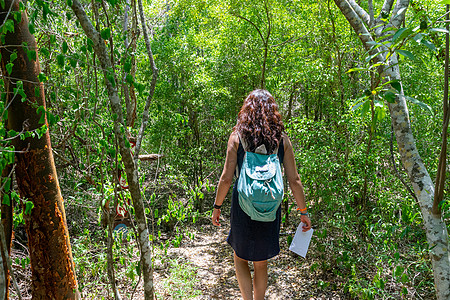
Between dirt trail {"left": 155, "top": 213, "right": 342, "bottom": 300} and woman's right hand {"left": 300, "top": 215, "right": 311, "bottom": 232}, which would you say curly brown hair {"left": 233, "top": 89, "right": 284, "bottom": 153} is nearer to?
woman's right hand {"left": 300, "top": 215, "right": 311, "bottom": 232}

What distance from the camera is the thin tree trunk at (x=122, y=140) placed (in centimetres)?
197

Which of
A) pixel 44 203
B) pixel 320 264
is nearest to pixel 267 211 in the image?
pixel 44 203

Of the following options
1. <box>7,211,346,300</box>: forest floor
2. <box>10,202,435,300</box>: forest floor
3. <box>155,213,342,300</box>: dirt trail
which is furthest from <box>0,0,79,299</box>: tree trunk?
<box>155,213,342,300</box>: dirt trail

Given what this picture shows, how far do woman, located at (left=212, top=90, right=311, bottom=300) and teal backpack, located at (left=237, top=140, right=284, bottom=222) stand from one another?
12 centimetres

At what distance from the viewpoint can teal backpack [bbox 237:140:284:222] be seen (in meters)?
2.56

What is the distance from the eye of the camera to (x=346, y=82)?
16.0 ft

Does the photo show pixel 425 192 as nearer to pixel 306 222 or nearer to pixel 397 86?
pixel 306 222

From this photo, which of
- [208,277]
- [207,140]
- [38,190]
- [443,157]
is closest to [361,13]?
[443,157]

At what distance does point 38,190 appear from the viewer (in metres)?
2.52

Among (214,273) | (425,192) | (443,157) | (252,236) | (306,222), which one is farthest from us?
(214,273)

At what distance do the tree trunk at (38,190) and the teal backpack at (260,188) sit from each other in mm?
1417

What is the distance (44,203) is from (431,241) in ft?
9.12

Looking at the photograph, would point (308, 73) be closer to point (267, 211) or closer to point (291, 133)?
point (291, 133)

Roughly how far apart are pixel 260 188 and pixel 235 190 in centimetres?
33
